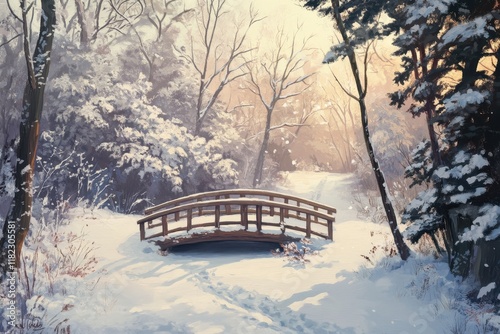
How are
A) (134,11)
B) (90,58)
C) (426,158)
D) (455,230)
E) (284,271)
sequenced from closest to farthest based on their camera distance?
(455,230), (426,158), (284,271), (90,58), (134,11)

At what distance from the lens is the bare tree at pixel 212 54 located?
14.5m

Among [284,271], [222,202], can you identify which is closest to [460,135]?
[284,271]

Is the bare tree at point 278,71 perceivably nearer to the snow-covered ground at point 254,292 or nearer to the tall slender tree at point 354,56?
the tall slender tree at point 354,56

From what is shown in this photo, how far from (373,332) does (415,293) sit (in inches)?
50.8

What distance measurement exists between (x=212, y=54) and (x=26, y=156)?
11529mm

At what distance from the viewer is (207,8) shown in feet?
47.8

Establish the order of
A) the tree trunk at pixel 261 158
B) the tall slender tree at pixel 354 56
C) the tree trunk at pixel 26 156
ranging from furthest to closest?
the tree trunk at pixel 261 158 < the tall slender tree at pixel 354 56 < the tree trunk at pixel 26 156

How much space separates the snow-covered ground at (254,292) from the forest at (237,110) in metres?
0.55

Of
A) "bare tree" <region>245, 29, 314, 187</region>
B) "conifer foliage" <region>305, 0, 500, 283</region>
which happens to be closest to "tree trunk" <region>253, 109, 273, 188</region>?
"bare tree" <region>245, 29, 314, 187</region>

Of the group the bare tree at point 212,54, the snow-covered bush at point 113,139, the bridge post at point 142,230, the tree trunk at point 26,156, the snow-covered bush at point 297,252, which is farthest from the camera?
the bare tree at point 212,54

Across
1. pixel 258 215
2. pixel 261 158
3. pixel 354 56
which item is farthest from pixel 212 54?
pixel 354 56

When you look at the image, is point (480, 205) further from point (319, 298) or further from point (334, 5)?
point (334, 5)

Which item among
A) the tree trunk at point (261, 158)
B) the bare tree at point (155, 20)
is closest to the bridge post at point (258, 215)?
the bare tree at point (155, 20)

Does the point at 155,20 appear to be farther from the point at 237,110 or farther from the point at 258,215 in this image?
the point at 258,215
